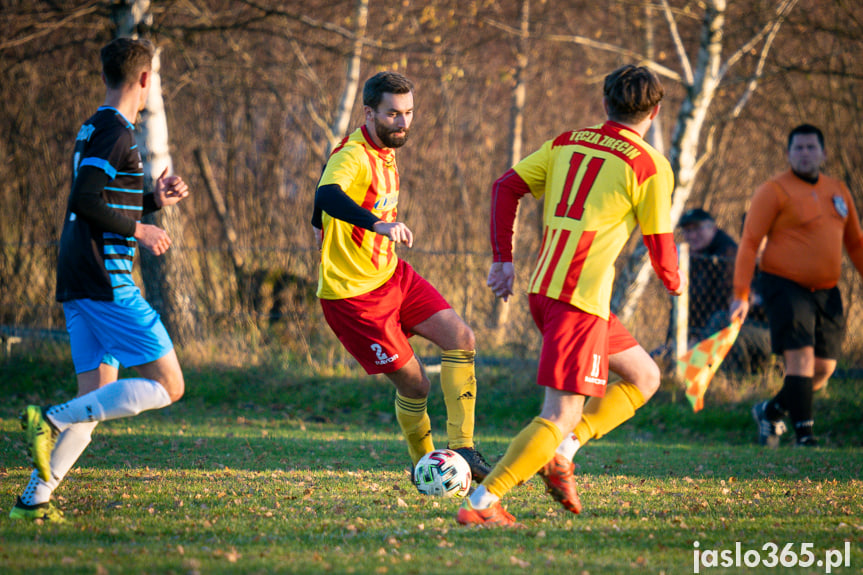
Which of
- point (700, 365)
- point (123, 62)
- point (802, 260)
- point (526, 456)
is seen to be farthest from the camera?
point (802, 260)

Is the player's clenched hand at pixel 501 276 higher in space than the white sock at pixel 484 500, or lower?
higher

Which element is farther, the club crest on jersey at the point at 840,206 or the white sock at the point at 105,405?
the club crest on jersey at the point at 840,206

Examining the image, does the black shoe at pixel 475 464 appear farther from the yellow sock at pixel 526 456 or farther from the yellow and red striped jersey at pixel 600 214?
the yellow and red striped jersey at pixel 600 214

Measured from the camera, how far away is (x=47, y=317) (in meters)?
10.4

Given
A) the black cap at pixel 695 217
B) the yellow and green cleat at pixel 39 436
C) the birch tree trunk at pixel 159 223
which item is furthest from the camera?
the black cap at pixel 695 217

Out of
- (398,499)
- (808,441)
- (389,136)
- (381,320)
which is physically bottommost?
(808,441)

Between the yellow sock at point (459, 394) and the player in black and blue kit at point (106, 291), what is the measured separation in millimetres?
1625

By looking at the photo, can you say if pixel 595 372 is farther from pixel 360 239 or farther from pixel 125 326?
pixel 125 326

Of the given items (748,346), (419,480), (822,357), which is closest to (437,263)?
(748,346)

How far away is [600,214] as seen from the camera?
12.6 ft

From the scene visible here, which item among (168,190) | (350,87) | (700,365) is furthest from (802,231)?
(350,87)

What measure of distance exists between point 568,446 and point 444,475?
2.85 ft

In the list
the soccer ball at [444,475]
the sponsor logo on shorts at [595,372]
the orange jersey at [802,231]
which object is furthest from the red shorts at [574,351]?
the orange jersey at [802,231]

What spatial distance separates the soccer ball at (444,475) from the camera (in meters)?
4.62
